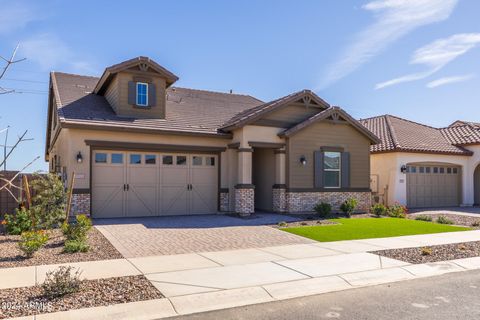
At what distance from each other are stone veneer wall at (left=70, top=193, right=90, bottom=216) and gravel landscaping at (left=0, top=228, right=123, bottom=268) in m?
3.70

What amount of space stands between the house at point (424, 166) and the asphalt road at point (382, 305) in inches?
603

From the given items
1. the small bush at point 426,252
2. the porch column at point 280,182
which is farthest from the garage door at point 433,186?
the small bush at point 426,252

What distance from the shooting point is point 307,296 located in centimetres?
691

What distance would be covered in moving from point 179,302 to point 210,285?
0.94m

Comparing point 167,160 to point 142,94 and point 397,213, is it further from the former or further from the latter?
point 397,213

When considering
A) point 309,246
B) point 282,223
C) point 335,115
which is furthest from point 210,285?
point 335,115

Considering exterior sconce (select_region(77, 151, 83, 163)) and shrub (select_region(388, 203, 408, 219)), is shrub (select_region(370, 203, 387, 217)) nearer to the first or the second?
shrub (select_region(388, 203, 408, 219))

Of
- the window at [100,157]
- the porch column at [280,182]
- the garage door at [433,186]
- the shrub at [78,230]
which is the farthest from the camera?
the garage door at [433,186]

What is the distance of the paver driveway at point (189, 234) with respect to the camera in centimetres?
1059

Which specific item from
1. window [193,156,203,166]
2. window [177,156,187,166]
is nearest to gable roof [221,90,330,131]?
window [193,156,203,166]

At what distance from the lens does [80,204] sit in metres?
15.4

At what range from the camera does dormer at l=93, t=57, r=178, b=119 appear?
57.3ft

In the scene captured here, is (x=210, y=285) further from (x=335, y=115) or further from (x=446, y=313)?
(x=335, y=115)

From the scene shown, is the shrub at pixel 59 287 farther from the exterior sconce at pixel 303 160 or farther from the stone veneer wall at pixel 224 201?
the exterior sconce at pixel 303 160
